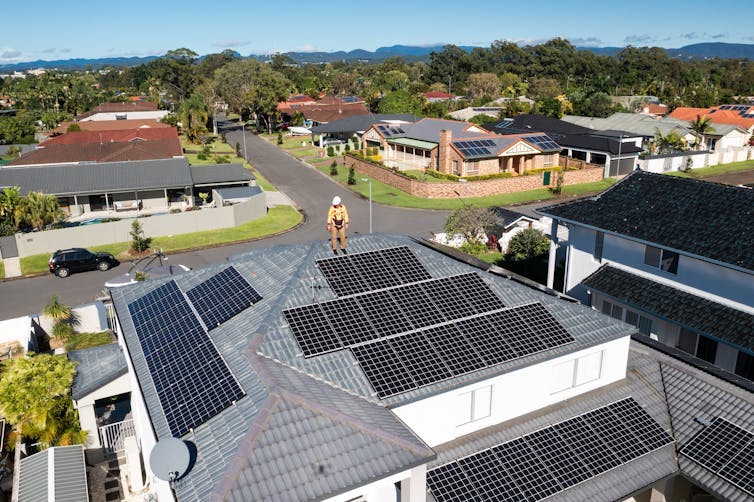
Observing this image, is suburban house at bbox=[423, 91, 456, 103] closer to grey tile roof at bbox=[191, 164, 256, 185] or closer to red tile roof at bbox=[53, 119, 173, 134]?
red tile roof at bbox=[53, 119, 173, 134]

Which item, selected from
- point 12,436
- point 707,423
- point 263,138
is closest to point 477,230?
point 707,423

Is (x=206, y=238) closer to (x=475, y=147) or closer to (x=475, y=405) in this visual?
(x=475, y=147)

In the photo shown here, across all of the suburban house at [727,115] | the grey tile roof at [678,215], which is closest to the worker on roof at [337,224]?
the grey tile roof at [678,215]

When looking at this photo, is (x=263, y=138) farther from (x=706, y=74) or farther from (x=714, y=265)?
(x=706, y=74)

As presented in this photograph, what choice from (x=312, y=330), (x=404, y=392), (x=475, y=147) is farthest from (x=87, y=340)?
(x=475, y=147)

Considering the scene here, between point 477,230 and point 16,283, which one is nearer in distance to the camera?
point 16,283

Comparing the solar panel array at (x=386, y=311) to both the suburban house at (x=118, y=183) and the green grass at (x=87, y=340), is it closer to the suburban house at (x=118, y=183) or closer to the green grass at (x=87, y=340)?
the green grass at (x=87, y=340)
